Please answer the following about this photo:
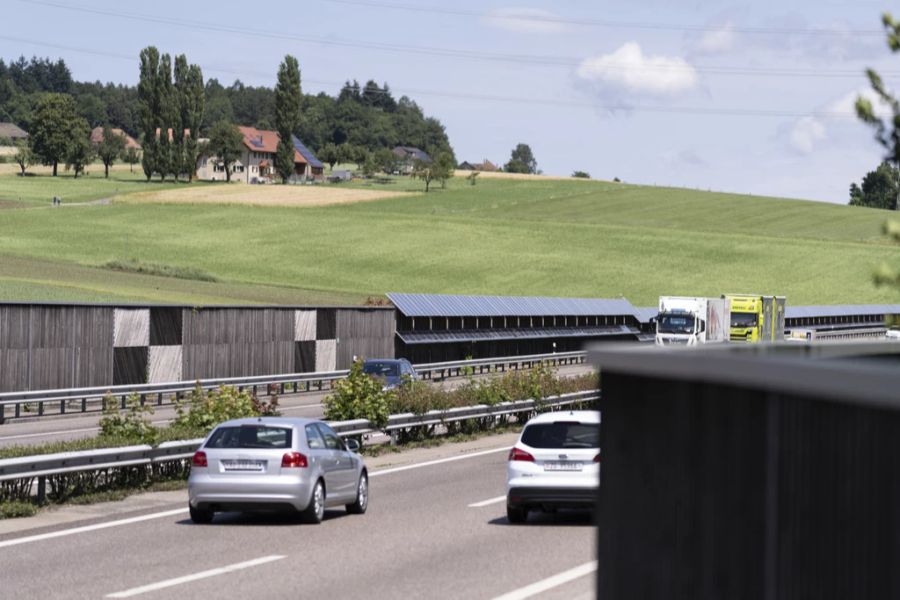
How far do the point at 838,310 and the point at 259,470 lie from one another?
254 ft

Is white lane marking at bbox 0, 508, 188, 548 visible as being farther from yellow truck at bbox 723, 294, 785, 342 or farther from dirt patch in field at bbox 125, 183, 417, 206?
dirt patch in field at bbox 125, 183, 417, 206

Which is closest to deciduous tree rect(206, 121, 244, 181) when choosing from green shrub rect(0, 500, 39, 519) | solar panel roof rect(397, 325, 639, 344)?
solar panel roof rect(397, 325, 639, 344)

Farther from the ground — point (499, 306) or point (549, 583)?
point (499, 306)

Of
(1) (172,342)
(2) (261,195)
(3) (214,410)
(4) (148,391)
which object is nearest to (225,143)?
(2) (261,195)

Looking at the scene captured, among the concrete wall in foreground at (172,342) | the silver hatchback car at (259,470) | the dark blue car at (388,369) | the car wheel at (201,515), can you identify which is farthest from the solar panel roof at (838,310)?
the car wheel at (201,515)

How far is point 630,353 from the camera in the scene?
5.86m

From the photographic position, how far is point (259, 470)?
19219 mm

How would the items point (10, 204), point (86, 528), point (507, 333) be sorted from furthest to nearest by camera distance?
point (10, 204), point (507, 333), point (86, 528)

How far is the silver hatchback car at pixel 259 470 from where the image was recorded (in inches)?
754

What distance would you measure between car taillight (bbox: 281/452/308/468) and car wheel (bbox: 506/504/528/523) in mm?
2879

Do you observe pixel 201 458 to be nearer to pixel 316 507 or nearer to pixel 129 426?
pixel 316 507

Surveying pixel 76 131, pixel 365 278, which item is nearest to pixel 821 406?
pixel 365 278

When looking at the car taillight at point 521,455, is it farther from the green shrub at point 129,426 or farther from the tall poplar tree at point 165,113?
the tall poplar tree at point 165,113

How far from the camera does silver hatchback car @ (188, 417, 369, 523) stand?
62.8 feet
